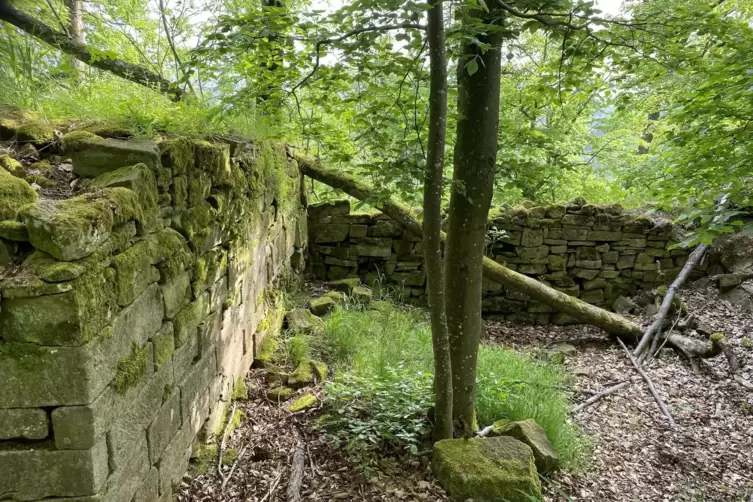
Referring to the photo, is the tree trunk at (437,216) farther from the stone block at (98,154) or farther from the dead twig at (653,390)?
the dead twig at (653,390)

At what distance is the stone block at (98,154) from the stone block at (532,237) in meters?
5.55

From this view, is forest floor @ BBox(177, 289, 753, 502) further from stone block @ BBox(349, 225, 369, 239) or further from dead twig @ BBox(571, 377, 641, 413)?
stone block @ BBox(349, 225, 369, 239)

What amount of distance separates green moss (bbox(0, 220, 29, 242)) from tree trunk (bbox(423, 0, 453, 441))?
173 cm

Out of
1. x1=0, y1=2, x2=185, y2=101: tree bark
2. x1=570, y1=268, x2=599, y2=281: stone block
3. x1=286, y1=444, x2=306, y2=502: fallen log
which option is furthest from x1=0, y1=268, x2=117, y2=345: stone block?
x1=570, y1=268, x2=599, y2=281: stone block

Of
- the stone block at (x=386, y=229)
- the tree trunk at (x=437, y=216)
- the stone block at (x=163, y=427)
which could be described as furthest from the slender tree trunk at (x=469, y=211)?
the stone block at (x=386, y=229)

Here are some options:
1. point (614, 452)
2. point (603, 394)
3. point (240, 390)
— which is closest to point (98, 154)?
point (240, 390)

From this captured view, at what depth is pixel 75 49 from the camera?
453 centimetres

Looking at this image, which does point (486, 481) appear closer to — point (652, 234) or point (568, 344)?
point (568, 344)

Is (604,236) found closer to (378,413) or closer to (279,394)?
(378,413)

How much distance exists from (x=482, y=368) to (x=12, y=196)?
3.47m

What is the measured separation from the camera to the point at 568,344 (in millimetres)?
5770

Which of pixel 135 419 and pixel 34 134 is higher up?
pixel 34 134

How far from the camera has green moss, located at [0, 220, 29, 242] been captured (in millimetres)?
1515

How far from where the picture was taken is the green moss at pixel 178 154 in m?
2.32
